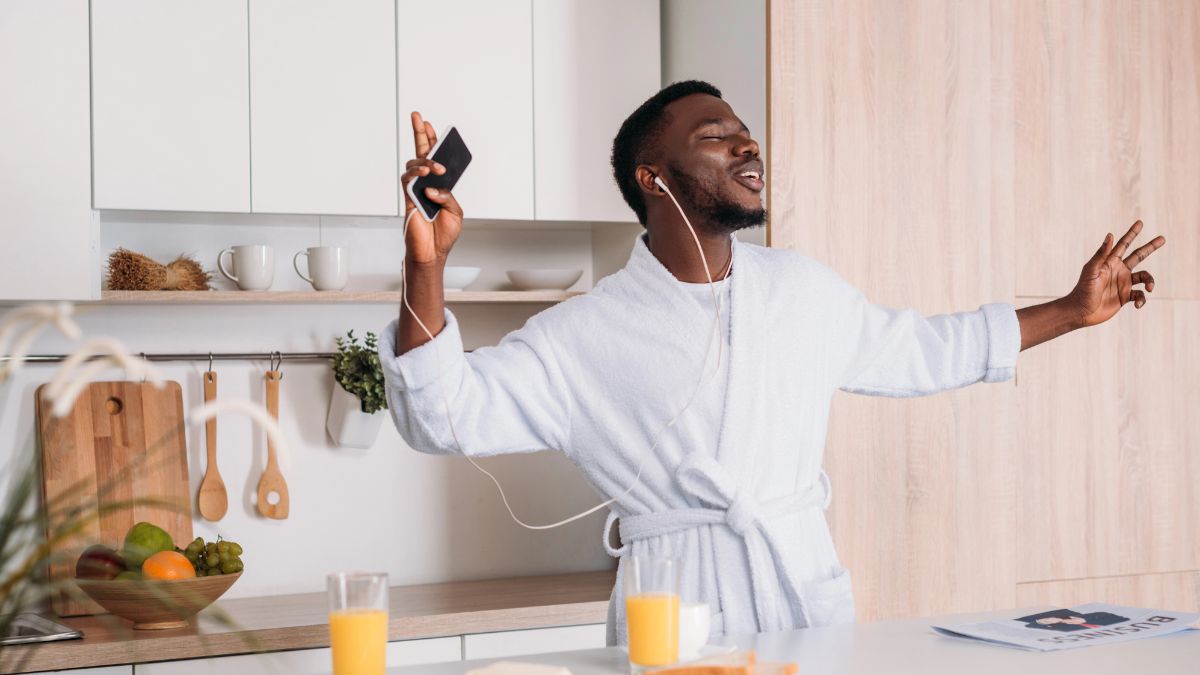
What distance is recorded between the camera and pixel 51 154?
242cm

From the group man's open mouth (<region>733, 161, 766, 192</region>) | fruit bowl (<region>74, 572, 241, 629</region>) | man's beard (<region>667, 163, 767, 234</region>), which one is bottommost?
fruit bowl (<region>74, 572, 241, 629</region>)

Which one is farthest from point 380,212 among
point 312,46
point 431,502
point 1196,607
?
point 1196,607

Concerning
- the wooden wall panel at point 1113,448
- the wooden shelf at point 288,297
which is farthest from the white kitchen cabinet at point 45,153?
the wooden wall panel at point 1113,448

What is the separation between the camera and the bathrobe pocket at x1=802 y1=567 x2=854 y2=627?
5.93 feet

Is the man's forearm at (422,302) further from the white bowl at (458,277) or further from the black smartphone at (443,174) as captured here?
the white bowl at (458,277)

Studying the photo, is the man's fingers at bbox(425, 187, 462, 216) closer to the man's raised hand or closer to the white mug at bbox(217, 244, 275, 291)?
the man's raised hand

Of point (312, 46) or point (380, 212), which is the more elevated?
point (312, 46)

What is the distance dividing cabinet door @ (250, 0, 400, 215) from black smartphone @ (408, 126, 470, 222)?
3.74ft

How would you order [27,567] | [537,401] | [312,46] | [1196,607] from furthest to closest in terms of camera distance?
[1196,607], [312,46], [537,401], [27,567]

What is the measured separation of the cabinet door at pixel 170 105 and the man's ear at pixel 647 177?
0.97 m

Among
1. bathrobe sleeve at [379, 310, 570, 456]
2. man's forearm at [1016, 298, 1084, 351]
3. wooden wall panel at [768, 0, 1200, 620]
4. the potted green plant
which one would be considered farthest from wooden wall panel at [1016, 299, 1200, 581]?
the potted green plant

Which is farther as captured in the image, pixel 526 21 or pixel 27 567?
pixel 526 21

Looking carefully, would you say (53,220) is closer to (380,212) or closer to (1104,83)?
(380,212)

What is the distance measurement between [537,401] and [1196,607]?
2003 mm
